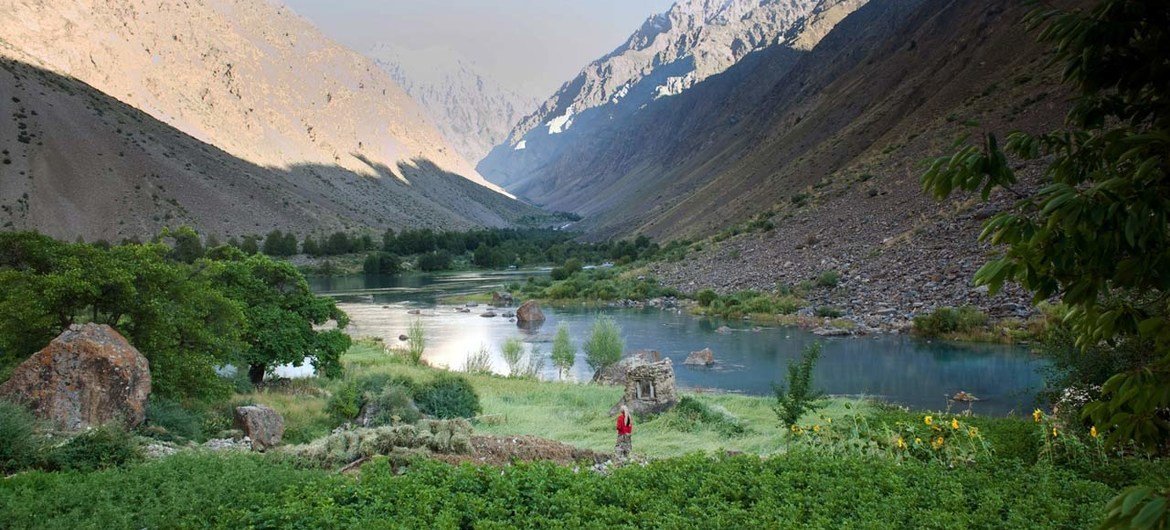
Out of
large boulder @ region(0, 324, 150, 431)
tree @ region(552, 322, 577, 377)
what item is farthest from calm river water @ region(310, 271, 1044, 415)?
large boulder @ region(0, 324, 150, 431)

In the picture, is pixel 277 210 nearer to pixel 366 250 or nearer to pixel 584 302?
pixel 366 250

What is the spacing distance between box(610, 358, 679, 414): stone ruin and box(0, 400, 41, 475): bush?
39.6 ft

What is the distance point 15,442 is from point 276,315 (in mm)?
10467

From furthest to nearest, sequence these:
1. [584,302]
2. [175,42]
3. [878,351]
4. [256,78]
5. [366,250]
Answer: [256,78] → [175,42] → [366,250] → [584,302] → [878,351]

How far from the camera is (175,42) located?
14288cm

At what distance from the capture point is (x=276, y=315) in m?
20.6

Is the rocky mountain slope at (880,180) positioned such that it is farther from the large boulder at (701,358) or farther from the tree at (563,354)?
the tree at (563,354)

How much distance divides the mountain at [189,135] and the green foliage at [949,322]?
232ft

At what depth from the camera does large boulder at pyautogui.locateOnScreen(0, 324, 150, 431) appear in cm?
1239

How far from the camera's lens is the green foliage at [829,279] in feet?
148

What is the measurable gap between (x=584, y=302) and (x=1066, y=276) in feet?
177

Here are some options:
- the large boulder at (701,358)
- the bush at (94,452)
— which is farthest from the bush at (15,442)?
the large boulder at (701,358)

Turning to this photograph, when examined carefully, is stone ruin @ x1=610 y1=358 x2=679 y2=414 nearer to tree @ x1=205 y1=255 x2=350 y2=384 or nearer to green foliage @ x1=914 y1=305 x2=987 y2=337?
tree @ x1=205 y1=255 x2=350 y2=384

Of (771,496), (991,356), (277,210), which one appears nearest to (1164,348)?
(771,496)
